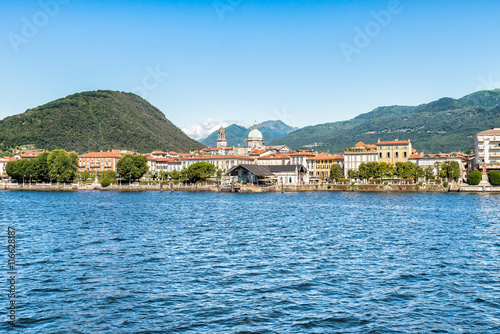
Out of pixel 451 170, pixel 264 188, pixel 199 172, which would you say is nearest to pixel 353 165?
pixel 451 170

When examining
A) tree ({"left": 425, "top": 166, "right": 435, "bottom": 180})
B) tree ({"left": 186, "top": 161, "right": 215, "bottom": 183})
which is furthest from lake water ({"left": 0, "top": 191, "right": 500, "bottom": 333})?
tree ({"left": 186, "top": 161, "right": 215, "bottom": 183})

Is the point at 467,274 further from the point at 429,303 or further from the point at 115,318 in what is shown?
the point at 115,318

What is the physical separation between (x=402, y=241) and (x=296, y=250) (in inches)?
339

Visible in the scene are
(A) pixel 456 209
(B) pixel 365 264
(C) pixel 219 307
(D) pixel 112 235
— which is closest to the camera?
(C) pixel 219 307

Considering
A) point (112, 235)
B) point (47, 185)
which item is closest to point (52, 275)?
point (112, 235)

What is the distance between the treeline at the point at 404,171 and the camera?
112688mm

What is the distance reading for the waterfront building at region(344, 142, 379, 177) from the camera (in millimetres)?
128750

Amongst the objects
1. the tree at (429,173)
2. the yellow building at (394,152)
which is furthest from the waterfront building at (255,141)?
the tree at (429,173)

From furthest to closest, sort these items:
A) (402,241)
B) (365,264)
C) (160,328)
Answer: (402,241) < (365,264) < (160,328)

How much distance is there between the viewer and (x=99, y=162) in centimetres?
16075

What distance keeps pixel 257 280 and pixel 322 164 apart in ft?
396

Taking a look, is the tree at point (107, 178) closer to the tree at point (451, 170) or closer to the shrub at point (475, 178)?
the tree at point (451, 170)

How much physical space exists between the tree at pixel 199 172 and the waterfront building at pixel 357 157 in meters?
38.4

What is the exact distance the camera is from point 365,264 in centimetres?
2488
